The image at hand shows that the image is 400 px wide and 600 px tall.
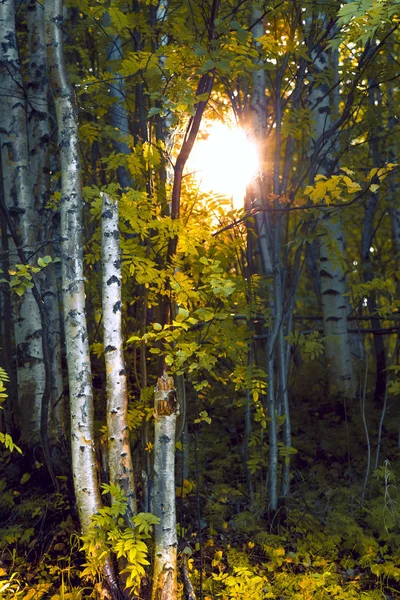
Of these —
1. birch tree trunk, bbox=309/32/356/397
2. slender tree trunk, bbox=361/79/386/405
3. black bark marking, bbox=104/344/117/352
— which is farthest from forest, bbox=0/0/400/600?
slender tree trunk, bbox=361/79/386/405

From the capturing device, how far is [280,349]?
4.91 meters

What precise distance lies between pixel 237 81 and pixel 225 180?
4.51 ft

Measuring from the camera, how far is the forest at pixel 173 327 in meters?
3.57

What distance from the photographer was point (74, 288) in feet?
12.0

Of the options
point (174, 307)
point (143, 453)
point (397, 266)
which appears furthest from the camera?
point (397, 266)

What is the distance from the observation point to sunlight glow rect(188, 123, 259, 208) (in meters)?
4.47

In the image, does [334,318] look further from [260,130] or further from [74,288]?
[74,288]

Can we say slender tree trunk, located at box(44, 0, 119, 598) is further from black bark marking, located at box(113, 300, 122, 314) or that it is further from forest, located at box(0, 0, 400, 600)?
black bark marking, located at box(113, 300, 122, 314)

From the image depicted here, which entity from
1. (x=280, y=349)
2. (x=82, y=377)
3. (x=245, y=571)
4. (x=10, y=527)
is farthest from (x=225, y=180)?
(x=10, y=527)

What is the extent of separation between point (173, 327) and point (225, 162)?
5.20 ft

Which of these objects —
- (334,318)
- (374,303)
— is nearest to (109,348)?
(334,318)

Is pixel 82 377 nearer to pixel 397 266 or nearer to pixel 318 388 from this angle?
pixel 397 266

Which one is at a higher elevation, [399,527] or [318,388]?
[318,388]

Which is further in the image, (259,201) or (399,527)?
(259,201)
